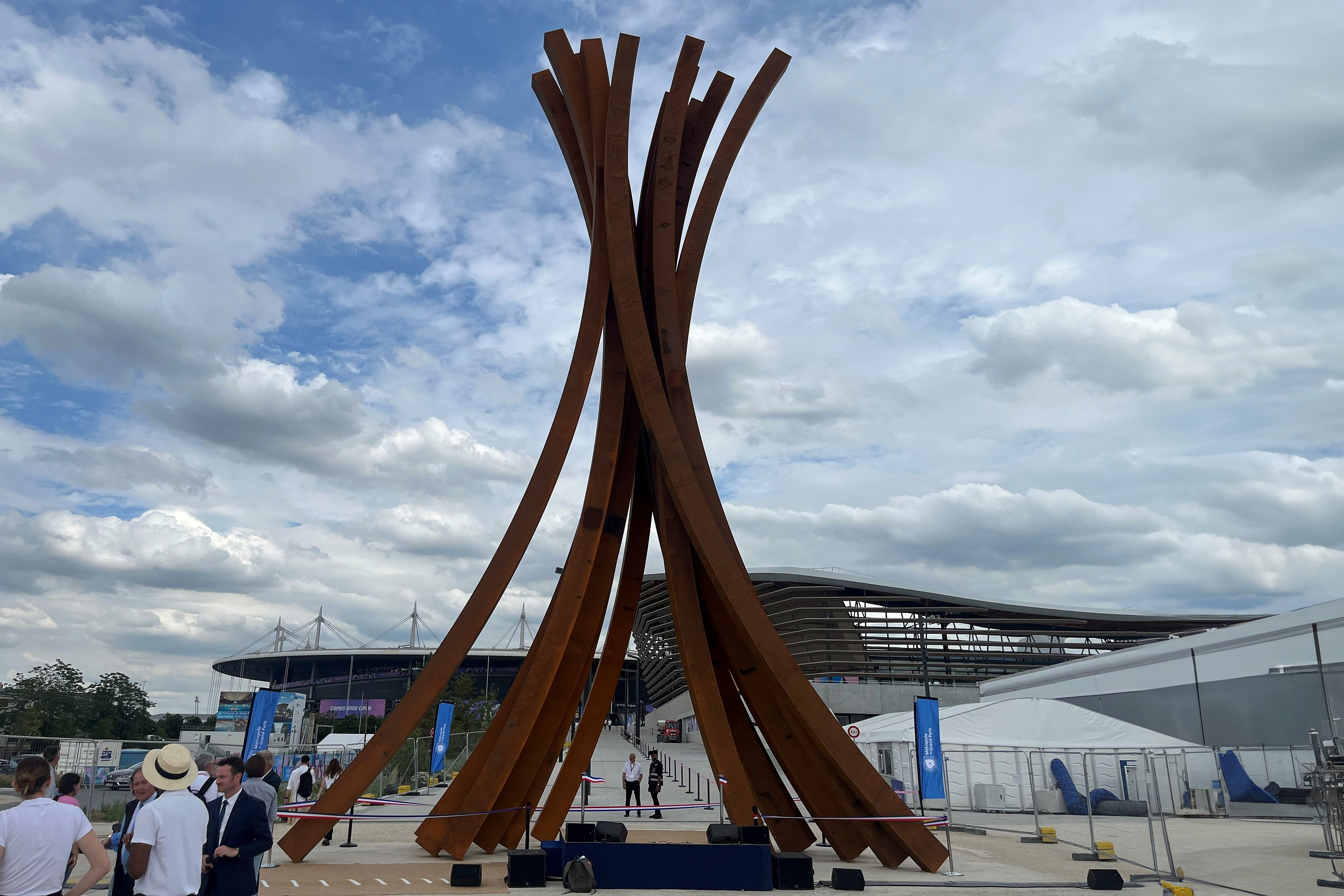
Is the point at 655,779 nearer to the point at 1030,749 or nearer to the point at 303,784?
the point at 303,784

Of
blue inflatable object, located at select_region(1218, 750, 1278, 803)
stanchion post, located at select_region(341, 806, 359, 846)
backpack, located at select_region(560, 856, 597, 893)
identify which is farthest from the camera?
blue inflatable object, located at select_region(1218, 750, 1278, 803)

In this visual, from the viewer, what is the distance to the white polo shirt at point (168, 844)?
14.6ft

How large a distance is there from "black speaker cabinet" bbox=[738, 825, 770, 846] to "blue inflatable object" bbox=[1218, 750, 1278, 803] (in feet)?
57.2

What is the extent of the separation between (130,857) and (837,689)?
5144 cm

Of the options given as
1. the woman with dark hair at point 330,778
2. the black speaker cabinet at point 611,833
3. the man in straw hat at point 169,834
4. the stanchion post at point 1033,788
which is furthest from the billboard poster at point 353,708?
the man in straw hat at point 169,834

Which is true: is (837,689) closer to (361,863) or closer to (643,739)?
(643,739)

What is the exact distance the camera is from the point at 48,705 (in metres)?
47.6

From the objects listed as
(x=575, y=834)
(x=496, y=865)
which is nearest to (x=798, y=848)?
(x=575, y=834)

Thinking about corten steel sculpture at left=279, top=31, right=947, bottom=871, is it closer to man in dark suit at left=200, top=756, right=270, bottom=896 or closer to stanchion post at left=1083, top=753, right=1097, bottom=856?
stanchion post at left=1083, top=753, right=1097, bottom=856

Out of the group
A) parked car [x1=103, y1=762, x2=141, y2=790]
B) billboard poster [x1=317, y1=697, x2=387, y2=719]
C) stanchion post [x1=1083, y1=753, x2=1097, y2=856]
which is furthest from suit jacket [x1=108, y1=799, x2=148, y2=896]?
billboard poster [x1=317, y1=697, x2=387, y2=719]

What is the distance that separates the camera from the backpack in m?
9.85

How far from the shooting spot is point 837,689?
53188 mm

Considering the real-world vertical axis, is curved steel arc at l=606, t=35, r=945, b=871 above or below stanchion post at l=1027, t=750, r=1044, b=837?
above

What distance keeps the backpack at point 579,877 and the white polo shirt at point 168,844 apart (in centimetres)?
590
